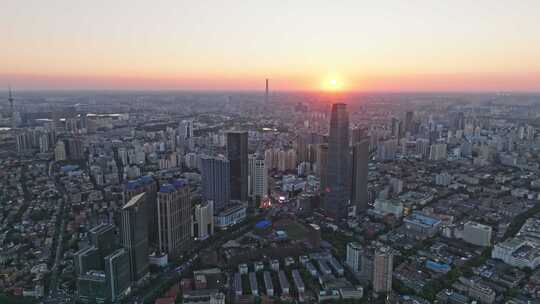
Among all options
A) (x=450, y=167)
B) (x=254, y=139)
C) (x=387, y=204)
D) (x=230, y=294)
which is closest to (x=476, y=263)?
(x=387, y=204)

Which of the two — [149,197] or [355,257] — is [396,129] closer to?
[355,257]

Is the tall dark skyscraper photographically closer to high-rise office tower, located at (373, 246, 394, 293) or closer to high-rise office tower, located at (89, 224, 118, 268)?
high-rise office tower, located at (373, 246, 394, 293)

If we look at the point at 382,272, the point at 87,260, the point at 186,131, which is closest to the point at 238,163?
the point at 87,260

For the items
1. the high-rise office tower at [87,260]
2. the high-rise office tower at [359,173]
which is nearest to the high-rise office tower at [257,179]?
A: the high-rise office tower at [359,173]

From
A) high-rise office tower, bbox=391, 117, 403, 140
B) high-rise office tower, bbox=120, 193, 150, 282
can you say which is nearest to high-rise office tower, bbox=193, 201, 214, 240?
high-rise office tower, bbox=120, 193, 150, 282

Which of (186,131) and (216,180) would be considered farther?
(186,131)

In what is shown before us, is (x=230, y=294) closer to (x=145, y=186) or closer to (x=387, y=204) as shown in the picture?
(x=145, y=186)

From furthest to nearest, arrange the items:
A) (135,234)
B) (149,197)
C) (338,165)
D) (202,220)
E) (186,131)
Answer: (186,131)
(338,165)
(202,220)
(149,197)
(135,234)

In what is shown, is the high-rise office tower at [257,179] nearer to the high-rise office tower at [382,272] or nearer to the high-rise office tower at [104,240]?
the high-rise office tower at [104,240]
